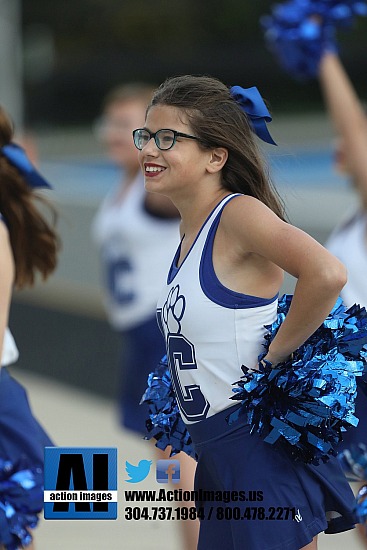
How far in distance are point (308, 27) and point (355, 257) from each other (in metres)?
0.84


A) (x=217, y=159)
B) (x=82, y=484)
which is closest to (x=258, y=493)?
(x=82, y=484)

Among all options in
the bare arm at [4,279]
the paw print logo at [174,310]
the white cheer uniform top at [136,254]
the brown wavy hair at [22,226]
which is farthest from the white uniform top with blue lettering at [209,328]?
the white cheer uniform top at [136,254]

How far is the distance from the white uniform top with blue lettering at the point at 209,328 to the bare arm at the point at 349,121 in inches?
59.1

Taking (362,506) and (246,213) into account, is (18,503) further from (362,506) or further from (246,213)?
(246,213)

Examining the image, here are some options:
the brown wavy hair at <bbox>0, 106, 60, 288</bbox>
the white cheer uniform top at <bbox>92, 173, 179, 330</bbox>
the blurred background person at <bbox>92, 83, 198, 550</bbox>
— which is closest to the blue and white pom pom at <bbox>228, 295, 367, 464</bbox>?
the brown wavy hair at <bbox>0, 106, 60, 288</bbox>

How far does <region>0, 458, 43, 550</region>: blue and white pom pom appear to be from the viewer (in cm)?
285

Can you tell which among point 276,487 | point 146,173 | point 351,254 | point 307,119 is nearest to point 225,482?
point 276,487

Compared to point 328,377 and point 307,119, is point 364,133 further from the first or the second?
point 307,119

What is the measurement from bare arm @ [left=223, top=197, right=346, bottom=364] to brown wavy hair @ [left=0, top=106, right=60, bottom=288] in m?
1.02

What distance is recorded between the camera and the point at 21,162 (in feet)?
10.6

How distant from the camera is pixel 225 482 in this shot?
8.04 ft

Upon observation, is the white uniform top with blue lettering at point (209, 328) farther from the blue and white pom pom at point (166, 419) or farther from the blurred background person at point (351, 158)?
the blurred background person at point (351, 158)

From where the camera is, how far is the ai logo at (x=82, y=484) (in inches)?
104

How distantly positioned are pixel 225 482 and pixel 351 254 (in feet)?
5.70
